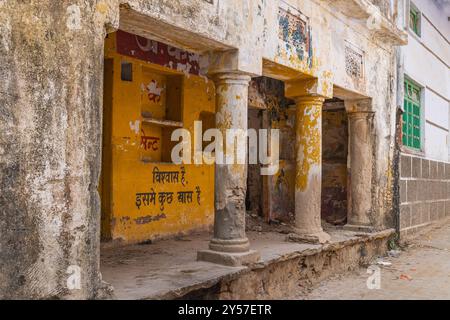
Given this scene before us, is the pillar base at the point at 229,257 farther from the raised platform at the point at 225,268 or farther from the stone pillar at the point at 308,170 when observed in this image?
the stone pillar at the point at 308,170

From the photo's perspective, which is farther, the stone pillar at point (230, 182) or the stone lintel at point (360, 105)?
the stone lintel at point (360, 105)

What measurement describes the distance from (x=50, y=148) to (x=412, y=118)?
29.9 ft

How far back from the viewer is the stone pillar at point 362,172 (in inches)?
321

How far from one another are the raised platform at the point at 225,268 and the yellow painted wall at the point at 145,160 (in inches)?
11.3

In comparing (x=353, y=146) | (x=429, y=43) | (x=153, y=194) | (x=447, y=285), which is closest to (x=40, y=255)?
(x=153, y=194)

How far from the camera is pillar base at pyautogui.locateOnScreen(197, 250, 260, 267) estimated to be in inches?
190

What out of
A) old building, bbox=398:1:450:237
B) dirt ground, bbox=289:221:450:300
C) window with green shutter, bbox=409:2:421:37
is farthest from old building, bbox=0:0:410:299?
window with green shutter, bbox=409:2:421:37

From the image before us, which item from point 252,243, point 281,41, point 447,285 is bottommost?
point 447,285

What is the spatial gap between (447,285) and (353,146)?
2.69 metres

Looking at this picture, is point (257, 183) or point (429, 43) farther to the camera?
point (429, 43)

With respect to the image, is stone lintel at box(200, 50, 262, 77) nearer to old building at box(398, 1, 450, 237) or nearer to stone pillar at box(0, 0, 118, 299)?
stone pillar at box(0, 0, 118, 299)

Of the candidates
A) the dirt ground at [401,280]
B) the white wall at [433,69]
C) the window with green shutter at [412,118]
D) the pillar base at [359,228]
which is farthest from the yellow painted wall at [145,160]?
the white wall at [433,69]

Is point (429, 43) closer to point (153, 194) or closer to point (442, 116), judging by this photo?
point (442, 116)
